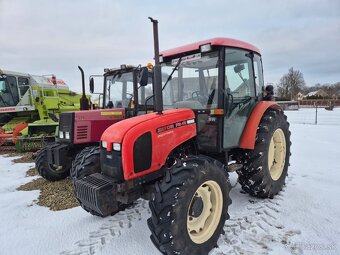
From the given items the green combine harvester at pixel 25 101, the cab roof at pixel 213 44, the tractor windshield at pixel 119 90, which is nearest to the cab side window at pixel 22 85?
the green combine harvester at pixel 25 101

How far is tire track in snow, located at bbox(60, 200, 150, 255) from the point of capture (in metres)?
2.77

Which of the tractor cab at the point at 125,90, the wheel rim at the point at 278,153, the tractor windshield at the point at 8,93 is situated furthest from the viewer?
the tractor windshield at the point at 8,93

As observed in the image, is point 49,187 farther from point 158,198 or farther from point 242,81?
point 242,81

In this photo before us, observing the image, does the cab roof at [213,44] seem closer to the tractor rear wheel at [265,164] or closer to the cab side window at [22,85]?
the tractor rear wheel at [265,164]

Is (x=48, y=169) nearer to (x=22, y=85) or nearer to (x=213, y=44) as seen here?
(x=213, y=44)

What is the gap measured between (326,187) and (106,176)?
3.53m

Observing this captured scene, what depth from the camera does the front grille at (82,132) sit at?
497 cm

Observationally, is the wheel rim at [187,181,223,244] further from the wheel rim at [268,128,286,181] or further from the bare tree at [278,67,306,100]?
the bare tree at [278,67,306,100]

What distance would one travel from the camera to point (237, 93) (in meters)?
3.60

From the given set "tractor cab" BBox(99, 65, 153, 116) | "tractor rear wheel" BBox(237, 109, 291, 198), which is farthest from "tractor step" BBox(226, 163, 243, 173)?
"tractor cab" BBox(99, 65, 153, 116)

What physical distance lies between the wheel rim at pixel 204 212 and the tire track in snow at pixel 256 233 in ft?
0.67

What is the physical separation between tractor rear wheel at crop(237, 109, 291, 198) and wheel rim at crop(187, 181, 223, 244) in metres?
1.06

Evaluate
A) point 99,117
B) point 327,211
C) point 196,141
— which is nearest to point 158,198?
point 196,141

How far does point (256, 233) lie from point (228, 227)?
317 mm
